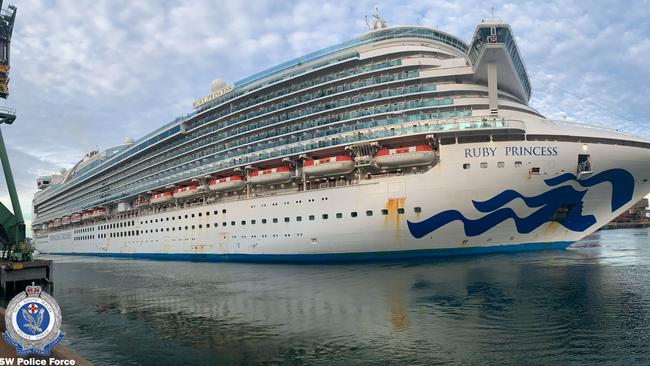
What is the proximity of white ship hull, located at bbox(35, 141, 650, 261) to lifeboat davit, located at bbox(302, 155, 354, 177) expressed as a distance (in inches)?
53.3

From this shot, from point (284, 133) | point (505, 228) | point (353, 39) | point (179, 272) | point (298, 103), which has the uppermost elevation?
point (353, 39)

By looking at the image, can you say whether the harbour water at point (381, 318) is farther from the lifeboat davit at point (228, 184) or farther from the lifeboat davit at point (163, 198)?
the lifeboat davit at point (163, 198)

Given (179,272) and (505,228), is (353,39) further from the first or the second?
(179,272)

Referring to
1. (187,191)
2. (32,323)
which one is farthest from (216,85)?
(32,323)

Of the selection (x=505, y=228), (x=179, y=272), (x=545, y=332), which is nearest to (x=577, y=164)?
(x=505, y=228)

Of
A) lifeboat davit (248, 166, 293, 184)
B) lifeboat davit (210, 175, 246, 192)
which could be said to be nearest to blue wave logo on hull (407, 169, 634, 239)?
lifeboat davit (248, 166, 293, 184)

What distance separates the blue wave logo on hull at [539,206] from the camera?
2620 centimetres

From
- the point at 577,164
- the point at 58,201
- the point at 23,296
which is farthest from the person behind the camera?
the point at 58,201

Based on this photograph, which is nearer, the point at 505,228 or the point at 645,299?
the point at 645,299

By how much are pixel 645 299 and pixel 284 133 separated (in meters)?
25.9

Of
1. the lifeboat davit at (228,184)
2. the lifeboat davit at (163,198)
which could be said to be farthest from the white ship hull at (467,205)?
the lifeboat davit at (163,198)

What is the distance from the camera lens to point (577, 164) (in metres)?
26.2

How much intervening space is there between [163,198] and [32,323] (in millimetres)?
39650

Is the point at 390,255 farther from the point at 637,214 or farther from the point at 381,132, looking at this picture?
the point at 637,214
